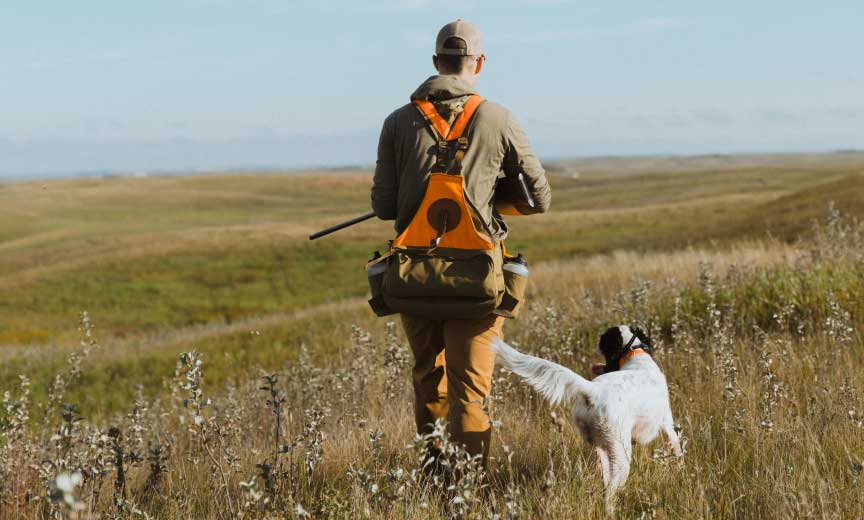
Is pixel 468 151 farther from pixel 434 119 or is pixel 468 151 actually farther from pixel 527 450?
pixel 527 450

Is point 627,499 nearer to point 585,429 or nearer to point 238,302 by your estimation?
point 585,429

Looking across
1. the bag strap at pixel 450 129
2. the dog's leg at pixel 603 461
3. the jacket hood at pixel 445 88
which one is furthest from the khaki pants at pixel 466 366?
the jacket hood at pixel 445 88

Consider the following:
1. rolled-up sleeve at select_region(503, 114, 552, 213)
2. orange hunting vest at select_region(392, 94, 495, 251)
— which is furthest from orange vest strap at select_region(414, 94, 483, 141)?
rolled-up sleeve at select_region(503, 114, 552, 213)

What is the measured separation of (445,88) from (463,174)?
0.46 meters

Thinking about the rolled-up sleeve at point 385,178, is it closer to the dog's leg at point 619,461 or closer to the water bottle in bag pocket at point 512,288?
the water bottle in bag pocket at point 512,288

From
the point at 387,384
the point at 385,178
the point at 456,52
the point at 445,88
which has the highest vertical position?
the point at 456,52

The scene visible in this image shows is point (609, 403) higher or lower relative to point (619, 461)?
higher

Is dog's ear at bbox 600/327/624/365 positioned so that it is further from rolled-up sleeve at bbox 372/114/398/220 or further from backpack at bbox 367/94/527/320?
rolled-up sleeve at bbox 372/114/398/220

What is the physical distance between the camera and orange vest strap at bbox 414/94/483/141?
4.00 meters

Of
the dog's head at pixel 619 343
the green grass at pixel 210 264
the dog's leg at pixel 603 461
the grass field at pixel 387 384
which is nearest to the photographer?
the grass field at pixel 387 384

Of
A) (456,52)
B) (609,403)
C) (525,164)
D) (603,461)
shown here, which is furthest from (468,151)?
(603,461)

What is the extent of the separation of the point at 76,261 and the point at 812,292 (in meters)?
43.0

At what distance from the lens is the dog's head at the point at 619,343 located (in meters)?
4.61

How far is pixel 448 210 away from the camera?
13.0 feet
